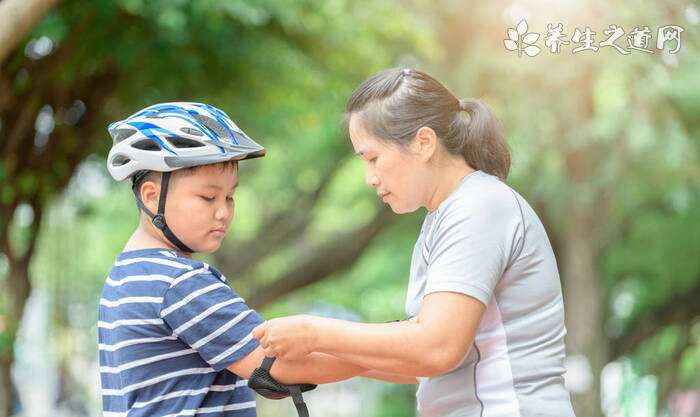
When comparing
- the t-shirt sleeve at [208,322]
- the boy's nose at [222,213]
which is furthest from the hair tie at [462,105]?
the t-shirt sleeve at [208,322]

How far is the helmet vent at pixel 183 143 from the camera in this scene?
2.88 meters

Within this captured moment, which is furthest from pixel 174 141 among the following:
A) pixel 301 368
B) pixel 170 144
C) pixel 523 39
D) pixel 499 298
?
pixel 523 39

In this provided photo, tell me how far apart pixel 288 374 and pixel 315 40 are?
6669mm

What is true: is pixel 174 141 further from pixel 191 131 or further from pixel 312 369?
pixel 312 369

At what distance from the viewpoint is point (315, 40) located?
9133mm

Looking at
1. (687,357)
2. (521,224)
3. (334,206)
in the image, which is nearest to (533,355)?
(521,224)

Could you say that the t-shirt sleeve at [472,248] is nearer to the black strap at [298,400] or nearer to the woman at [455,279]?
the woman at [455,279]

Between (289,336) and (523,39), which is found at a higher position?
(523,39)

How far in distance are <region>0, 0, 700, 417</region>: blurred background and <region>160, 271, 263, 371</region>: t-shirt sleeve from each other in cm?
307

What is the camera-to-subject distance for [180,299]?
8.84ft

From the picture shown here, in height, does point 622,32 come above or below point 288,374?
above

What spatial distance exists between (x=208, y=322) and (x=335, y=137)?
11.5 m

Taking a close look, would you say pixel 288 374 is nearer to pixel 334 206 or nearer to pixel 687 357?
pixel 334 206

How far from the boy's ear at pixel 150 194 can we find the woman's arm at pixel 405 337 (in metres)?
0.56
